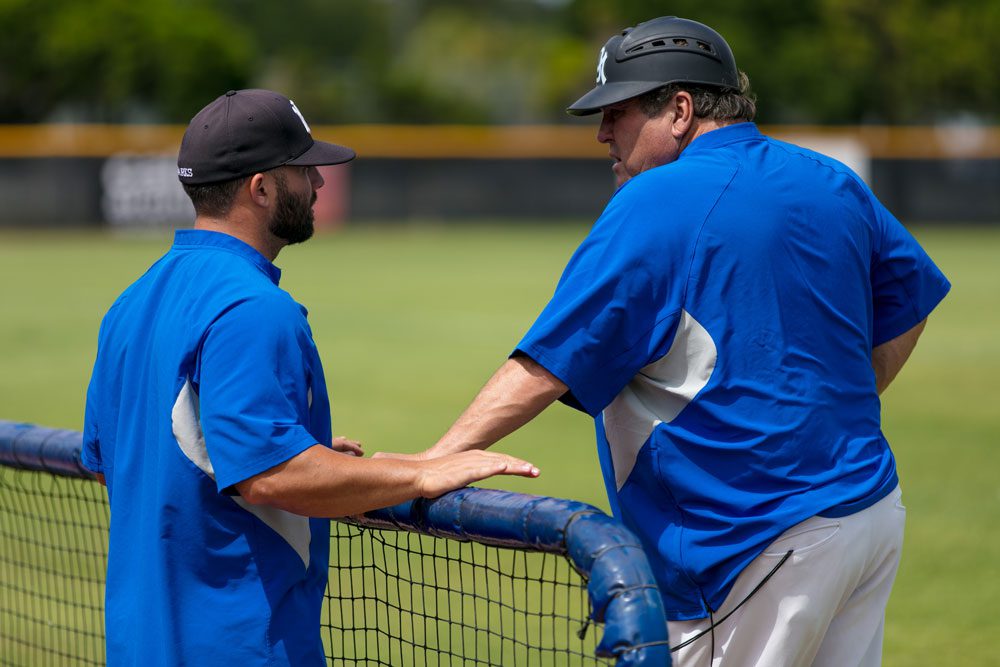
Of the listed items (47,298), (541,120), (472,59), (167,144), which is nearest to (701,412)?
(47,298)

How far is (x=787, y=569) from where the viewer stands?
112 inches

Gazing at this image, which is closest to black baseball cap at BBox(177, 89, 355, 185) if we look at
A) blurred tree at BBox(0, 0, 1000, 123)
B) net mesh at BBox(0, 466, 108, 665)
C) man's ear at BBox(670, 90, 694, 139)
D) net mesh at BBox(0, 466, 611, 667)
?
man's ear at BBox(670, 90, 694, 139)

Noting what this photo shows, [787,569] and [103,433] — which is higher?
[103,433]

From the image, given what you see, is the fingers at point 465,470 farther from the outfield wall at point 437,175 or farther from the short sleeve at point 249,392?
the outfield wall at point 437,175

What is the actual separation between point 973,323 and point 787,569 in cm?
1477

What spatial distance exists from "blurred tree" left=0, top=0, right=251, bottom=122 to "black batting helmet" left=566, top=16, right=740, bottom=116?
143ft

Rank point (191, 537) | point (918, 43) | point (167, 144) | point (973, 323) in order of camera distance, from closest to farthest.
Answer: point (191, 537) < point (973, 323) < point (167, 144) < point (918, 43)

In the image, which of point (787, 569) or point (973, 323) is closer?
A: point (787, 569)

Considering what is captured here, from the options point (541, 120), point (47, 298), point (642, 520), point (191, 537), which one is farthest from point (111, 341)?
point (541, 120)

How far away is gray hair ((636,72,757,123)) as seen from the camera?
3094 millimetres

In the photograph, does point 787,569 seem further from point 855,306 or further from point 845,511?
point 855,306

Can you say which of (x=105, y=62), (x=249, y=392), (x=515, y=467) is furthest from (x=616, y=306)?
(x=105, y=62)

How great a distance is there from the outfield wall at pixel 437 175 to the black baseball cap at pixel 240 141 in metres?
29.0

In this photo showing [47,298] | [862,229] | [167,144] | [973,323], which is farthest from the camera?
[167,144]
